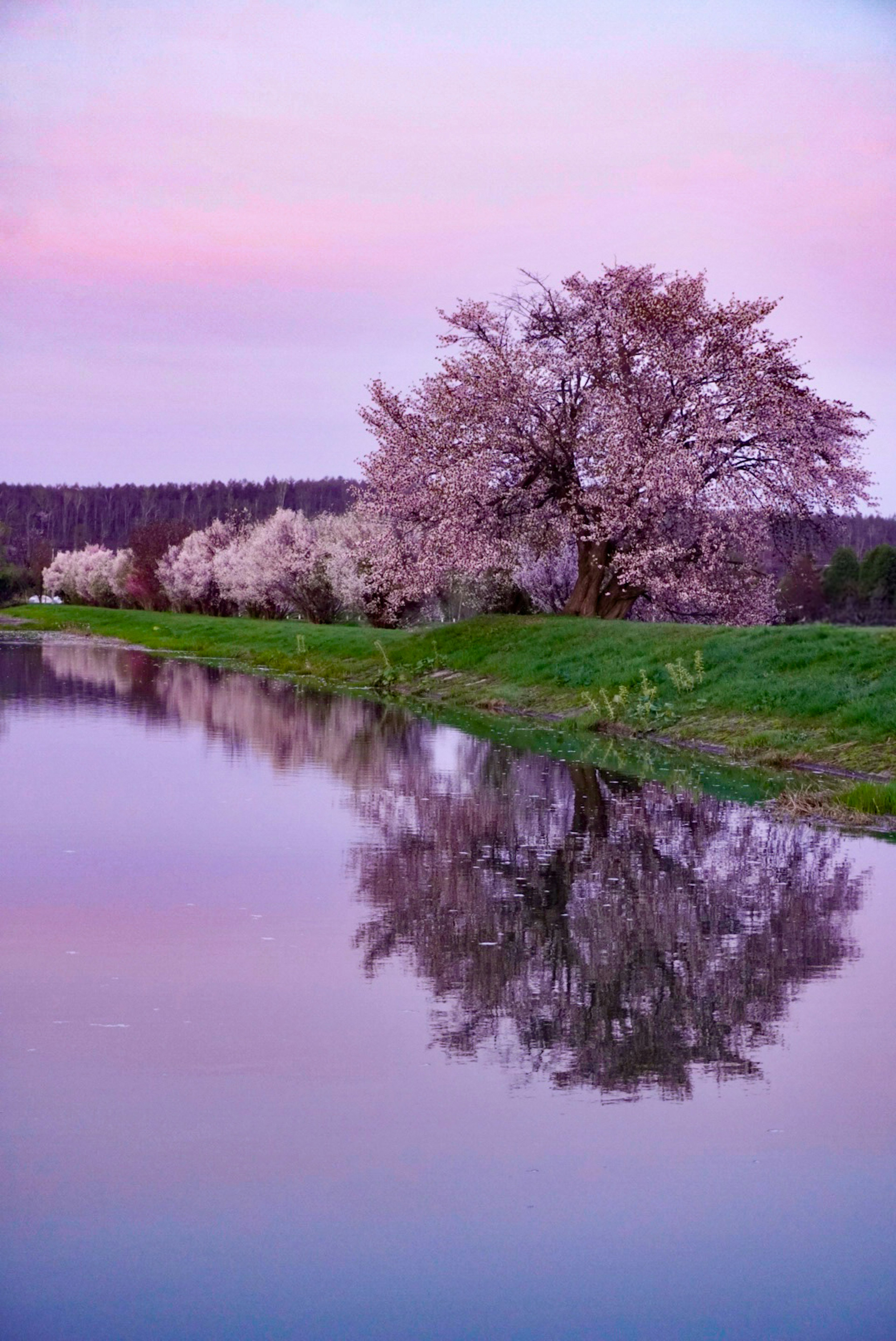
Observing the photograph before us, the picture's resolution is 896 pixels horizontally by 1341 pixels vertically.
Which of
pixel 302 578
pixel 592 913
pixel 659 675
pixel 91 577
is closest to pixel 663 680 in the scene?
pixel 659 675

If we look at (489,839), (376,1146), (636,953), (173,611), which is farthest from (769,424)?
(173,611)

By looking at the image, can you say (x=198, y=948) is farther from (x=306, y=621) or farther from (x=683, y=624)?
(x=306, y=621)

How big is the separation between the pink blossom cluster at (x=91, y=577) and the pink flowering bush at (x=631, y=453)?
67815 millimetres

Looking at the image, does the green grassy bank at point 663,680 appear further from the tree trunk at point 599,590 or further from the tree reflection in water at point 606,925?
the tree reflection in water at point 606,925

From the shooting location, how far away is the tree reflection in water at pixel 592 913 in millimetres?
7758

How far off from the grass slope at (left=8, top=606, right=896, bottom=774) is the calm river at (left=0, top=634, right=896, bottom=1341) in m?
7.57

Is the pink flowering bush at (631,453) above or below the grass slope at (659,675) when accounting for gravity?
above

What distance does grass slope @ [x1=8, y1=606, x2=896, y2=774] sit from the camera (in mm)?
21625

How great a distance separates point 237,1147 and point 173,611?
89327 millimetres

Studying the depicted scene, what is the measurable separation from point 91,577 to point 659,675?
93.0m

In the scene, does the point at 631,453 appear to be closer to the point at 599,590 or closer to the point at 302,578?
the point at 599,590

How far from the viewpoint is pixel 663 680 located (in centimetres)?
2844

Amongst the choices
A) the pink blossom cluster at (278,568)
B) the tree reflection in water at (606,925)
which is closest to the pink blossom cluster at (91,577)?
the pink blossom cluster at (278,568)

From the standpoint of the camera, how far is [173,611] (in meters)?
94.1
